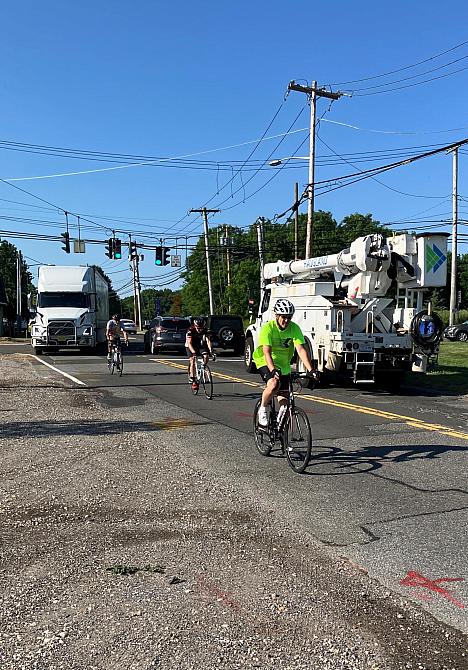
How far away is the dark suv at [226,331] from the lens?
30750 millimetres

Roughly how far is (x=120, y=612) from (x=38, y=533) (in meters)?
1.68

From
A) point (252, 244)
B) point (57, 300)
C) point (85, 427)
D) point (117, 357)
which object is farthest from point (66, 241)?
point (252, 244)

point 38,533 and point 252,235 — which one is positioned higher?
point 252,235

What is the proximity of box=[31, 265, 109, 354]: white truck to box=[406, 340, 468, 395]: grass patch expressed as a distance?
49.7ft

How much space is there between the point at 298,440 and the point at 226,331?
23.7 metres

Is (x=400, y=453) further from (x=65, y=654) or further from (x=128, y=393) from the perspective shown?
(x=128, y=393)

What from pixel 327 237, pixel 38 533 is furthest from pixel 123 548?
pixel 327 237

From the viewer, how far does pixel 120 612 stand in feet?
12.3

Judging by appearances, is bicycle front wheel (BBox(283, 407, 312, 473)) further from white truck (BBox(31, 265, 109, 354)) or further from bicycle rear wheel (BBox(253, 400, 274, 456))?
white truck (BBox(31, 265, 109, 354))

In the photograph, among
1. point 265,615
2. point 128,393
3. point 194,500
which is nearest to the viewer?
point 265,615

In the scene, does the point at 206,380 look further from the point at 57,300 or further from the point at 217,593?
the point at 57,300

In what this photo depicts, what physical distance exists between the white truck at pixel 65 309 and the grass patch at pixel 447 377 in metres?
15.1

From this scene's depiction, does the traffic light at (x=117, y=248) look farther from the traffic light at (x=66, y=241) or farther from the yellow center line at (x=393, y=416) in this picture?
the yellow center line at (x=393, y=416)

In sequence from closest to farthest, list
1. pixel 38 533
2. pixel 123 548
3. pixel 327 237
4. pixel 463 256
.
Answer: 1. pixel 123 548
2. pixel 38 533
3. pixel 327 237
4. pixel 463 256
